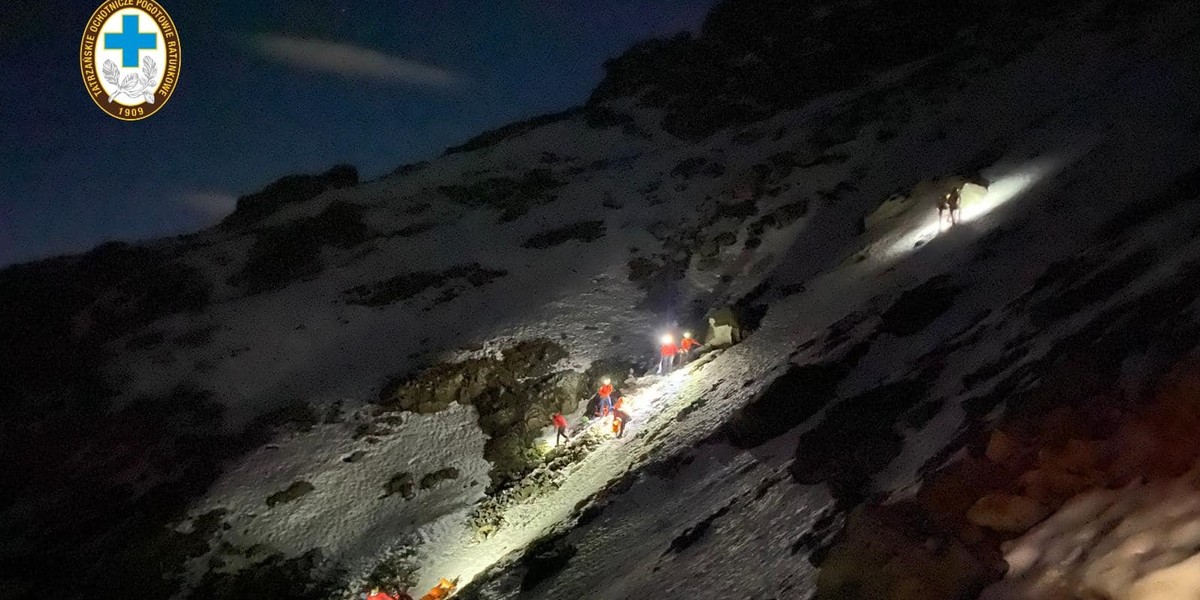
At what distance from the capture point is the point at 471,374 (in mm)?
30984

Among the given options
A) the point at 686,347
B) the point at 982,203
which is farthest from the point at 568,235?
the point at 982,203

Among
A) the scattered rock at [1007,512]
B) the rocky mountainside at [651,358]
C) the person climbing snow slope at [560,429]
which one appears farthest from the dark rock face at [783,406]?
the person climbing snow slope at [560,429]

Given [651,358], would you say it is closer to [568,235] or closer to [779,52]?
[568,235]

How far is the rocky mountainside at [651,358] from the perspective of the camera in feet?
34.4

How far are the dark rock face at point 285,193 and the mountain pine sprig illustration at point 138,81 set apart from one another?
35.6 metres

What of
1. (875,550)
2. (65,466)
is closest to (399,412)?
(65,466)

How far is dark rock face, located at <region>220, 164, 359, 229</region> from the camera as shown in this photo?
57.4 meters

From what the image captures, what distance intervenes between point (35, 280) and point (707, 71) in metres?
71.6

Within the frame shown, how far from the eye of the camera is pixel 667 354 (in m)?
27.5

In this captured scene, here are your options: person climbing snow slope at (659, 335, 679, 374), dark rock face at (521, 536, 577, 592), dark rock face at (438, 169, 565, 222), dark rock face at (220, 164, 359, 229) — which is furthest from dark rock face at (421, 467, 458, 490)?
dark rock face at (220, 164, 359, 229)

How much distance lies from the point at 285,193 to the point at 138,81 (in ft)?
135

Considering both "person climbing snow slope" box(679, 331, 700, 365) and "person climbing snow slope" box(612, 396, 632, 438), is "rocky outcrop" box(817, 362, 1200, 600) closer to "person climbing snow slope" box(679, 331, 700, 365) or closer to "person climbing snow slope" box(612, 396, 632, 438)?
"person climbing snow slope" box(612, 396, 632, 438)

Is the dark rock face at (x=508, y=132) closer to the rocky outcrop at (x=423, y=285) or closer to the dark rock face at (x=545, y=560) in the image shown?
the rocky outcrop at (x=423, y=285)

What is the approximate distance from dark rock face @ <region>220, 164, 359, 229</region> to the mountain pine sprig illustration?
35602 millimetres
